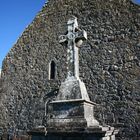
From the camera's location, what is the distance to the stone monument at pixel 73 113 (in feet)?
15.1

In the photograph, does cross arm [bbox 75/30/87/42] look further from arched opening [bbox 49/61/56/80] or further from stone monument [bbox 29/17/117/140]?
arched opening [bbox 49/61/56/80]

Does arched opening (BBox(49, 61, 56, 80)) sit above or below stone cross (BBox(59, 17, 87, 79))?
above

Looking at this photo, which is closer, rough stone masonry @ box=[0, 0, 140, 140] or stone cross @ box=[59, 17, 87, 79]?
stone cross @ box=[59, 17, 87, 79]

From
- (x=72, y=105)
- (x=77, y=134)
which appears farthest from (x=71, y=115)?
(x=77, y=134)

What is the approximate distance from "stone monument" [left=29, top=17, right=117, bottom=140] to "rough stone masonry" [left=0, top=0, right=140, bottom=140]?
4962 millimetres

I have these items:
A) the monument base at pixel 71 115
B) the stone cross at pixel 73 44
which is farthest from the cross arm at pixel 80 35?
the monument base at pixel 71 115

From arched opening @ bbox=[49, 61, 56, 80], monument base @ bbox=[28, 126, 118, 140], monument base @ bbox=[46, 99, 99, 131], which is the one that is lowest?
monument base @ bbox=[28, 126, 118, 140]

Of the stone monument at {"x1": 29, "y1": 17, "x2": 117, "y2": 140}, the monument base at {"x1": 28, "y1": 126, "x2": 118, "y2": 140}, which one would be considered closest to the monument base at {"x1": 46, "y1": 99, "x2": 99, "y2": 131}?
the stone monument at {"x1": 29, "y1": 17, "x2": 117, "y2": 140}

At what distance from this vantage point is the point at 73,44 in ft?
19.3

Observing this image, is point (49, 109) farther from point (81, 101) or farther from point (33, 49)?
point (81, 101)

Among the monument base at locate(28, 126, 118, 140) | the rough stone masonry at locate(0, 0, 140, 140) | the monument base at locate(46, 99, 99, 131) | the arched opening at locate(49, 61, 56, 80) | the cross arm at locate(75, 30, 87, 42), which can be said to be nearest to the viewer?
the monument base at locate(28, 126, 118, 140)

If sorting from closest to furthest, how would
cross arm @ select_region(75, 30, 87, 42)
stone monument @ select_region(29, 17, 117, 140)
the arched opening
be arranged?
stone monument @ select_region(29, 17, 117, 140)
cross arm @ select_region(75, 30, 87, 42)
the arched opening

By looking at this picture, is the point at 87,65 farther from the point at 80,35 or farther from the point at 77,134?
the point at 77,134

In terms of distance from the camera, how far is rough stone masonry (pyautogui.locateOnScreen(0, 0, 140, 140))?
10.2 metres
